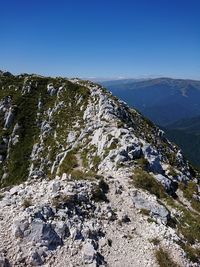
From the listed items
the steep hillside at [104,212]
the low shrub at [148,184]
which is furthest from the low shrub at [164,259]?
the low shrub at [148,184]

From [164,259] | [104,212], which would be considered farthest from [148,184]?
[164,259]

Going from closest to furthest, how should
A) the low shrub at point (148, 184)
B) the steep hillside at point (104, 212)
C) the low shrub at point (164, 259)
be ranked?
the steep hillside at point (104, 212), the low shrub at point (164, 259), the low shrub at point (148, 184)

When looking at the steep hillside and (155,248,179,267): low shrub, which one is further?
(155,248,179,267): low shrub

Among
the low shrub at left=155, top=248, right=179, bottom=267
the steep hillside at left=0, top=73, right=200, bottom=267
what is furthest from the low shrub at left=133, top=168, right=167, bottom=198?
the low shrub at left=155, top=248, right=179, bottom=267

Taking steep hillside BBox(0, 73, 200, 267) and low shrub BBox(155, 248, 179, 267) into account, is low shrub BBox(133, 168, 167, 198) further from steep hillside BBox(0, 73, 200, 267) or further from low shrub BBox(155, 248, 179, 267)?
low shrub BBox(155, 248, 179, 267)

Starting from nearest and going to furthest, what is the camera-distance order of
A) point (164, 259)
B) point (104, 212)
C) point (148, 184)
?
point (164, 259) → point (104, 212) → point (148, 184)

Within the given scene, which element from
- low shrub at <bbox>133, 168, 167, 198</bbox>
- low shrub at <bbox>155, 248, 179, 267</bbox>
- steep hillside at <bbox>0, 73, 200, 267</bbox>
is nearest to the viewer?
steep hillside at <bbox>0, 73, 200, 267</bbox>

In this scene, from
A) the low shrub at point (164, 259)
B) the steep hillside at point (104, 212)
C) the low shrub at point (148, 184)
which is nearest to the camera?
the steep hillside at point (104, 212)

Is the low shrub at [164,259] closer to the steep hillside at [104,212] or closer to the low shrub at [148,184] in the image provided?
the steep hillside at [104,212]

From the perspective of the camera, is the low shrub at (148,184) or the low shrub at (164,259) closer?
the low shrub at (164,259)

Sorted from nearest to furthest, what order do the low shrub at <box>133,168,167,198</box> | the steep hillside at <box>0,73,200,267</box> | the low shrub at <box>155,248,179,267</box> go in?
1. the steep hillside at <box>0,73,200,267</box>
2. the low shrub at <box>155,248,179,267</box>
3. the low shrub at <box>133,168,167,198</box>

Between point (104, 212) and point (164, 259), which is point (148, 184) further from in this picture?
point (164, 259)
